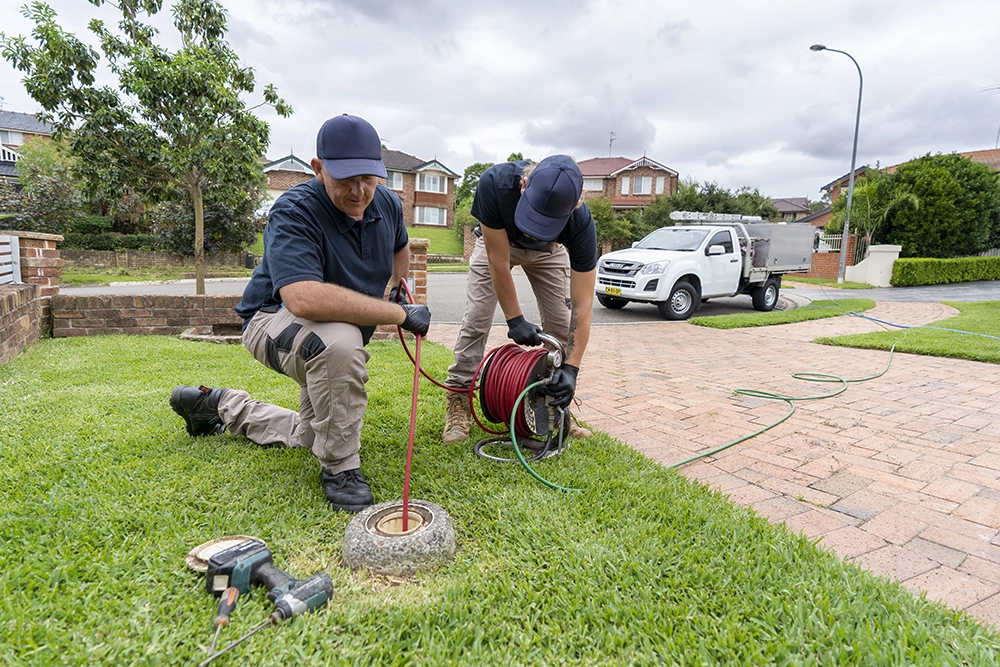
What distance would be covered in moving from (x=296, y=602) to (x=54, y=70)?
904 centimetres

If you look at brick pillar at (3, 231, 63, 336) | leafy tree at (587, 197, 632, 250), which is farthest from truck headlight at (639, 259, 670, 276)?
leafy tree at (587, 197, 632, 250)

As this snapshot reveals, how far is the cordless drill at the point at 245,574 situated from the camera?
1.65m

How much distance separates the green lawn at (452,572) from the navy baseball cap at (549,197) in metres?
1.14

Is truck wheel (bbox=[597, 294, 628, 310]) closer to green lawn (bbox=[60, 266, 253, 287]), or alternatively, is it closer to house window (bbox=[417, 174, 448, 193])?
green lawn (bbox=[60, 266, 253, 287])

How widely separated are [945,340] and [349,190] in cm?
729

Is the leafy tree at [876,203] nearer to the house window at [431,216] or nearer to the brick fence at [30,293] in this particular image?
the brick fence at [30,293]

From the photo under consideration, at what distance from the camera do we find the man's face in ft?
7.29

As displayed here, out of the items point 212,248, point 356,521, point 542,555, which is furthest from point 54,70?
point 212,248

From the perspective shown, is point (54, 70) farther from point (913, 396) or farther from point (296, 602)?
point (913, 396)

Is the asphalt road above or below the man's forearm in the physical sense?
below

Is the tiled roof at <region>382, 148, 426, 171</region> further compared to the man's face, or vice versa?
the tiled roof at <region>382, 148, 426, 171</region>

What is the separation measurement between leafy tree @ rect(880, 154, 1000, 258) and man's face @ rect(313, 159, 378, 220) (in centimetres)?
2601

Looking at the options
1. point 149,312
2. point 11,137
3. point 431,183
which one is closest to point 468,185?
point 431,183

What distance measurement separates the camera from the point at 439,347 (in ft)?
19.2
